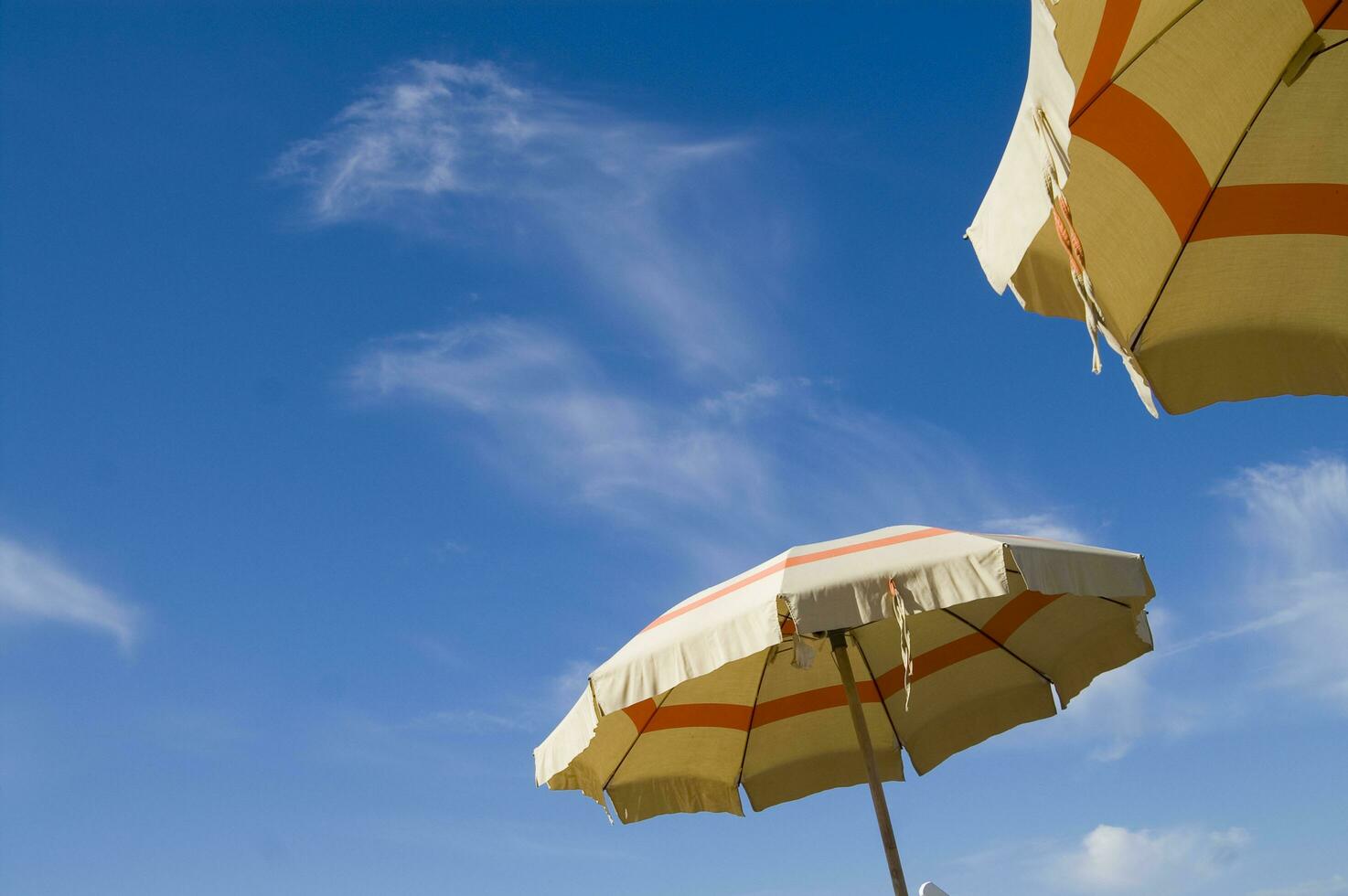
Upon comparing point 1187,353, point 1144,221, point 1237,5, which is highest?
point 1237,5

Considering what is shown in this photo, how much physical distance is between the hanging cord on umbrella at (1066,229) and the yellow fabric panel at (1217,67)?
0.69m

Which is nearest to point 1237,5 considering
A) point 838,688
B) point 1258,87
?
point 1258,87

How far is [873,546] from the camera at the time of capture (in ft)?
16.5

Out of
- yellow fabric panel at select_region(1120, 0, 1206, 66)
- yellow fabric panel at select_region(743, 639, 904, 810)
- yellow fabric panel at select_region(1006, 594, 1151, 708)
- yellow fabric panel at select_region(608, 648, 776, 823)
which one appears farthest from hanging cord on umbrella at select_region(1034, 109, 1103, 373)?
yellow fabric panel at select_region(743, 639, 904, 810)

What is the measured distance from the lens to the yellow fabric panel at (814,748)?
666 centimetres

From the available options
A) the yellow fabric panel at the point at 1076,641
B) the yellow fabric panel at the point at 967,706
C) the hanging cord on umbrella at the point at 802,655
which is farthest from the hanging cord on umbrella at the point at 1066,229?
the yellow fabric panel at the point at 967,706

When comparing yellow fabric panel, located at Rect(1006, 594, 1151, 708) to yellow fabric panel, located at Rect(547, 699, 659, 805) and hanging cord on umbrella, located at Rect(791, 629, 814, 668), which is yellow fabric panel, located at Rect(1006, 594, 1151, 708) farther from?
yellow fabric panel, located at Rect(547, 699, 659, 805)

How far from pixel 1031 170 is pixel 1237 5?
1192mm

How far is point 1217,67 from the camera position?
3240mm

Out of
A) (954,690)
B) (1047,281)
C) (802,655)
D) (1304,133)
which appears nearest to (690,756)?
(954,690)

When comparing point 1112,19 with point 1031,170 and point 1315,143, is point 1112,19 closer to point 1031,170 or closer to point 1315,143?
point 1031,170

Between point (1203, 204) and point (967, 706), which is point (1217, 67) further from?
point (967, 706)

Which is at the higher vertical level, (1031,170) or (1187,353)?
(1187,353)

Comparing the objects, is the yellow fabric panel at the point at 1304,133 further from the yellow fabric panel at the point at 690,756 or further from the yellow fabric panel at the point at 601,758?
the yellow fabric panel at the point at 601,758
